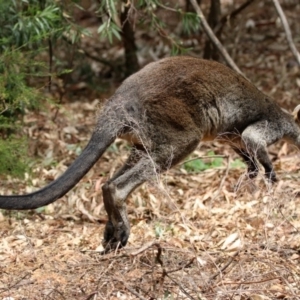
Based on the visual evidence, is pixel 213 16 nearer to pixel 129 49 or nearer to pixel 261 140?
pixel 129 49

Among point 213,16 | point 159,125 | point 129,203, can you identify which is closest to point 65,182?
point 159,125

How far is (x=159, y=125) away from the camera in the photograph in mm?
6035

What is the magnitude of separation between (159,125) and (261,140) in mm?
1410

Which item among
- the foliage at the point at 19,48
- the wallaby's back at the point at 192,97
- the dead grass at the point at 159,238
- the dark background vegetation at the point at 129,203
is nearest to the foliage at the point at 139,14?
the dark background vegetation at the point at 129,203

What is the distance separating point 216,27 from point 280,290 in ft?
19.9

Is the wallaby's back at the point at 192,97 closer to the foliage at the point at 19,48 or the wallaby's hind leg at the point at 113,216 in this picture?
the wallaby's hind leg at the point at 113,216

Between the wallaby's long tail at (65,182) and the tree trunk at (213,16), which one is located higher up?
the tree trunk at (213,16)

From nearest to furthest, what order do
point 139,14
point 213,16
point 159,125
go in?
point 159,125 → point 139,14 → point 213,16

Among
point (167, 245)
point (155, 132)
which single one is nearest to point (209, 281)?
point (167, 245)

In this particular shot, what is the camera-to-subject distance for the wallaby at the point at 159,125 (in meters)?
5.73

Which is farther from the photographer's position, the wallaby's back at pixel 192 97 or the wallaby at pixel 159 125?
the wallaby's back at pixel 192 97

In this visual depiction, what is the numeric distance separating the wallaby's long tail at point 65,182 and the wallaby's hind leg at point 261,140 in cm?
160

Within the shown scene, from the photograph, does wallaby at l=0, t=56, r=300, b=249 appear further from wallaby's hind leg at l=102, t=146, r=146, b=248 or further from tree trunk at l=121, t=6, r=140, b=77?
tree trunk at l=121, t=6, r=140, b=77

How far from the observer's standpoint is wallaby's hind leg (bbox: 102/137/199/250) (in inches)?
226
